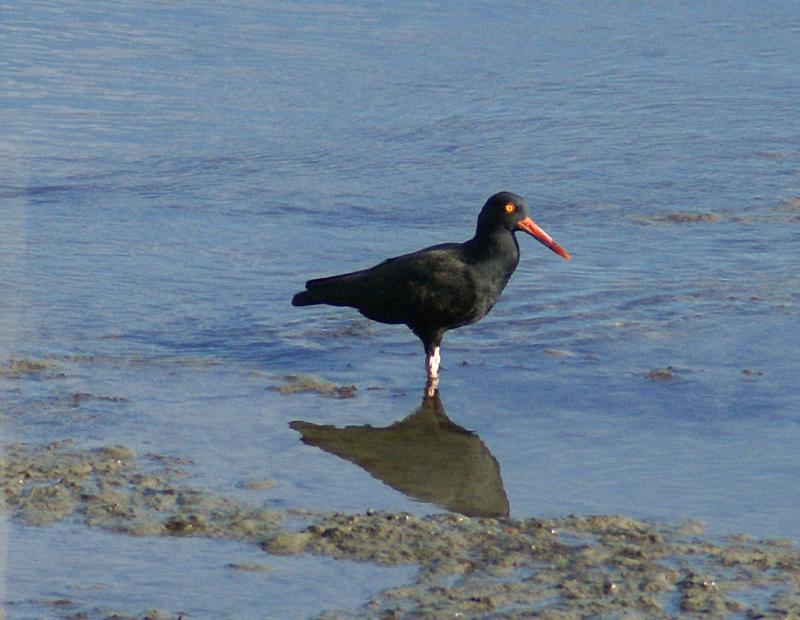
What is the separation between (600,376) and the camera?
6.61m

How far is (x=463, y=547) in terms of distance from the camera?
470cm

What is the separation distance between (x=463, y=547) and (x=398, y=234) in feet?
14.2

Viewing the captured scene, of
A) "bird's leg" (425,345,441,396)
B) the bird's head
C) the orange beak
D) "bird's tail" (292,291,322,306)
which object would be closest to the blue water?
"bird's leg" (425,345,441,396)

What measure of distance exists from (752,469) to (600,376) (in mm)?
1178

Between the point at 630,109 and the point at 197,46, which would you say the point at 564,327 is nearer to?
the point at 630,109

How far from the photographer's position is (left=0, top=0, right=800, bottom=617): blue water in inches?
223

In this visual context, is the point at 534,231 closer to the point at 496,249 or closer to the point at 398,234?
the point at 496,249

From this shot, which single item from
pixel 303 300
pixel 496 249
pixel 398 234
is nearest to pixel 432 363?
pixel 496 249

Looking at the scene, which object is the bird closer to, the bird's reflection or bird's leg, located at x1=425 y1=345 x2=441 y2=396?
bird's leg, located at x1=425 y1=345 x2=441 y2=396

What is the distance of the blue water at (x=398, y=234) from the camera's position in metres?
5.67

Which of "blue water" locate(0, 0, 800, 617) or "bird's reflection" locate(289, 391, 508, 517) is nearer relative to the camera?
"bird's reflection" locate(289, 391, 508, 517)

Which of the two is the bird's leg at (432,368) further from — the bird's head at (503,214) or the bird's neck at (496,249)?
the bird's head at (503,214)

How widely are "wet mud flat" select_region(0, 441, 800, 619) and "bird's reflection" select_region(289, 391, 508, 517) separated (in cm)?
29

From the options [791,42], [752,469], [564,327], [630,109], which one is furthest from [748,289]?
[791,42]
